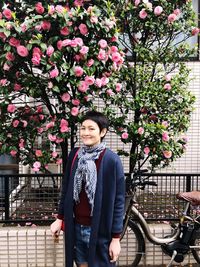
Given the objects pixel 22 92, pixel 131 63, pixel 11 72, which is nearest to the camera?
pixel 11 72

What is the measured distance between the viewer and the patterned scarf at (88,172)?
3039mm

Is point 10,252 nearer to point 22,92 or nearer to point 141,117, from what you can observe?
point 22,92

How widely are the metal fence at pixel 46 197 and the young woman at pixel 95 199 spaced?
5.74ft

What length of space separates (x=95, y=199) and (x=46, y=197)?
2.12 metres

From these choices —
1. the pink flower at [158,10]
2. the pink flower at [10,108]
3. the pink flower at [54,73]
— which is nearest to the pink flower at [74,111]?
the pink flower at [54,73]

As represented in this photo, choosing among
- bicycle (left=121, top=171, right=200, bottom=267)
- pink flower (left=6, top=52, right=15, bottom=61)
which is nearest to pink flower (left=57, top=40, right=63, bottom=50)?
pink flower (left=6, top=52, right=15, bottom=61)

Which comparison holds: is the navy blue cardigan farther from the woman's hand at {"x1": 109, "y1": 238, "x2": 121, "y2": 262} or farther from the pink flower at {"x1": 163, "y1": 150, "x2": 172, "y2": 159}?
the pink flower at {"x1": 163, "y1": 150, "x2": 172, "y2": 159}

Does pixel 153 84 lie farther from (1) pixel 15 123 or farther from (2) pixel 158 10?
(1) pixel 15 123

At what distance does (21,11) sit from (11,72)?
0.78 m

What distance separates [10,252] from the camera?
4.75 m

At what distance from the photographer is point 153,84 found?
4742 mm

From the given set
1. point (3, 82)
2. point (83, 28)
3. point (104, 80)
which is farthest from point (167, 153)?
point (3, 82)

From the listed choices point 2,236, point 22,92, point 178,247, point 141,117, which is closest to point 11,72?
point 22,92

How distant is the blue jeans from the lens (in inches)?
124
